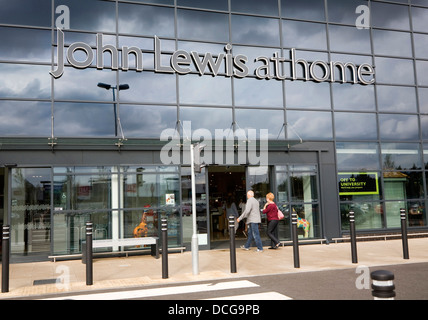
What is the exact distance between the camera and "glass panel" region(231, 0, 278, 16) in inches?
598

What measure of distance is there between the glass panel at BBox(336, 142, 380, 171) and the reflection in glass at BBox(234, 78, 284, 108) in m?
2.65

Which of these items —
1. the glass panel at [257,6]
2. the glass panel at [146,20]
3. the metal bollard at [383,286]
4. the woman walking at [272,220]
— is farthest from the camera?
the glass panel at [257,6]

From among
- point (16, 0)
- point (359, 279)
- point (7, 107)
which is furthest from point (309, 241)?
point (16, 0)

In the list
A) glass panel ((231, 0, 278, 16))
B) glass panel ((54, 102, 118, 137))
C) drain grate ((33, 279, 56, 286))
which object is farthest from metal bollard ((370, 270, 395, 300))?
glass panel ((231, 0, 278, 16))

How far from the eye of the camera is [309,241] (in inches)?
560

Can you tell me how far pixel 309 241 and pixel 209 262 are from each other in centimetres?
463

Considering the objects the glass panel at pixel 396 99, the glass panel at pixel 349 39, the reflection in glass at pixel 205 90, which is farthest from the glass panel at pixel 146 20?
the glass panel at pixel 396 99

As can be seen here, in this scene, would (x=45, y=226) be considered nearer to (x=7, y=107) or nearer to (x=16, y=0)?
(x=7, y=107)

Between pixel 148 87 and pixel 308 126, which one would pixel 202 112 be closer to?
pixel 148 87

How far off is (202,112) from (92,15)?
4.43 metres

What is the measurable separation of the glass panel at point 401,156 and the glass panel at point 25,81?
11.3 m

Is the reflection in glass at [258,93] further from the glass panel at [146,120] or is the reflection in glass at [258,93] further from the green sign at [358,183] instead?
the green sign at [358,183]

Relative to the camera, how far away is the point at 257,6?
15.4 m

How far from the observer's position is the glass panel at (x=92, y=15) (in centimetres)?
1342
